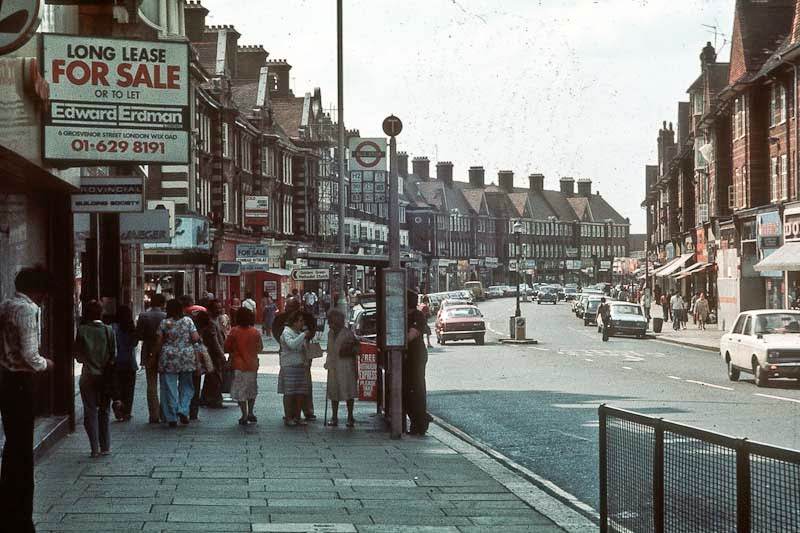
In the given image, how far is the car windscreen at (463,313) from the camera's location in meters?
49.2

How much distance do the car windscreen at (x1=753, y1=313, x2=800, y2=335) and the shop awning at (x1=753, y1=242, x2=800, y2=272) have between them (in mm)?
18899

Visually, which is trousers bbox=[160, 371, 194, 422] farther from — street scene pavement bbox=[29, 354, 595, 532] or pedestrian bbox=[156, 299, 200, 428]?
street scene pavement bbox=[29, 354, 595, 532]

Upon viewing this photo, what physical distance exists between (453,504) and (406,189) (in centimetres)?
13378

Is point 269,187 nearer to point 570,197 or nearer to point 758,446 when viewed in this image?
point 758,446

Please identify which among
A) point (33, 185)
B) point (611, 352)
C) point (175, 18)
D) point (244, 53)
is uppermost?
point (244, 53)

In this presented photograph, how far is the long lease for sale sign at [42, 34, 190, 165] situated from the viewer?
13922 millimetres

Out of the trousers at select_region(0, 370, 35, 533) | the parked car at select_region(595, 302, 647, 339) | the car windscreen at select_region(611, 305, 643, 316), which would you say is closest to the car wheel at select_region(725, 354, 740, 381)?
the trousers at select_region(0, 370, 35, 533)

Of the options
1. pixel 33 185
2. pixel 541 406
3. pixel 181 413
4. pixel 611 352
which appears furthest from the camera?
pixel 611 352

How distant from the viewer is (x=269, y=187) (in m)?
73.5

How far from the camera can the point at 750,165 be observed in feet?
181

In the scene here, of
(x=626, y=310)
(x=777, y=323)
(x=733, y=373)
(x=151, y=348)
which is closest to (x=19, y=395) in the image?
(x=151, y=348)

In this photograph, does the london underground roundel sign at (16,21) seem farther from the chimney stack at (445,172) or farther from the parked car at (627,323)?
the chimney stack at (445,172)

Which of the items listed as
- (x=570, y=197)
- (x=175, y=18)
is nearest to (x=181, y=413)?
(x=175, y=18)

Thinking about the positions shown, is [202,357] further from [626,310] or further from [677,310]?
[677,310]
